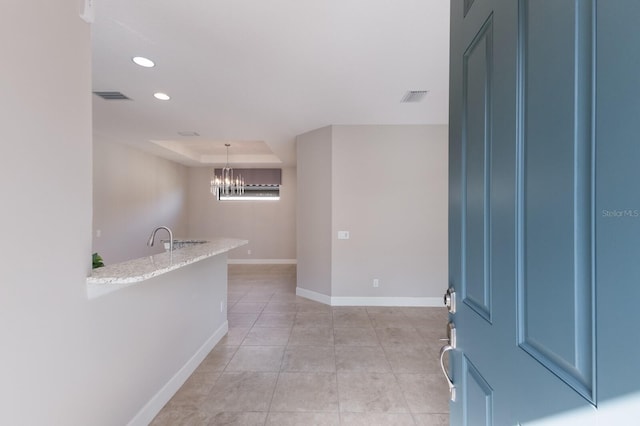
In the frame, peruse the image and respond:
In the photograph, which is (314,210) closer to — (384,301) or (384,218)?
(384,218)

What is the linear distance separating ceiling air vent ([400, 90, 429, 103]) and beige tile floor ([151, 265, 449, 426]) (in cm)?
275

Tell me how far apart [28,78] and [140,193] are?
5.43 meters

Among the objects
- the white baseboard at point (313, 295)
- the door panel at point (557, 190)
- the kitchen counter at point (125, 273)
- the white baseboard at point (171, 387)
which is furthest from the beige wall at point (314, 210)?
the door panel at point (557, 190)

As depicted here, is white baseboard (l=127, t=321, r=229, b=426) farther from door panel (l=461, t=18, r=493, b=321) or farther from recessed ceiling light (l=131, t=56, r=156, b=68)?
recessed ceiling light (l=131, t=56, r=156, b=68)

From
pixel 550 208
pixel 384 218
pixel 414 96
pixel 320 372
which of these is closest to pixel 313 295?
pixel 384 218

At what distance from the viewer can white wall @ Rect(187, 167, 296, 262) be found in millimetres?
7844

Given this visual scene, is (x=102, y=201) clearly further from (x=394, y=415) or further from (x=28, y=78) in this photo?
(x=394, y=415)

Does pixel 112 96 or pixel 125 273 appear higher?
pixel 112 96

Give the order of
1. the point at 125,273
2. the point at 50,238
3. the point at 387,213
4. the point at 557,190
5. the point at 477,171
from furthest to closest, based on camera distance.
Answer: the point at 387,213 → the point at 125,273 → the point at 50,238 → the point at 477,171 → the point at 557,190

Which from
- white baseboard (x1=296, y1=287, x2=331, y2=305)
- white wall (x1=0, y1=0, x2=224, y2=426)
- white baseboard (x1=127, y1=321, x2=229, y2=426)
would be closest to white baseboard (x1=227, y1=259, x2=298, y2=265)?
white baseboard (x1=296, y1=287, x2=331, y2=305)

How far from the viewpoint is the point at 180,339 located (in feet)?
7.63

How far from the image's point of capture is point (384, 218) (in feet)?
14.0

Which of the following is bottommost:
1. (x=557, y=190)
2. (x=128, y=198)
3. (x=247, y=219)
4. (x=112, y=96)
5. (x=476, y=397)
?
(x=476, y=397)

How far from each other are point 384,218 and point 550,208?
3.75 metres
